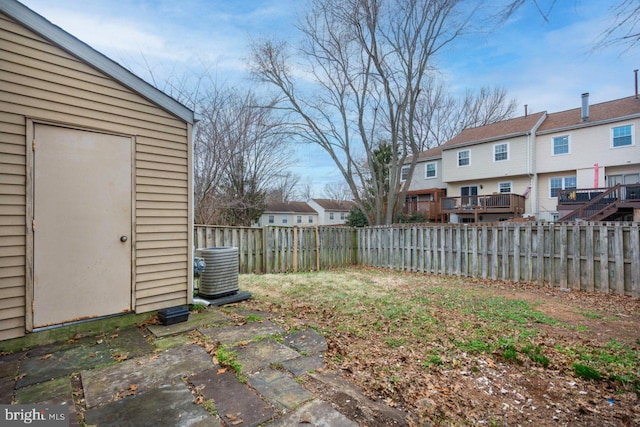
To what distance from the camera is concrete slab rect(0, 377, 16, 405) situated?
2146mm

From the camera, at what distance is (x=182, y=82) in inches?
387

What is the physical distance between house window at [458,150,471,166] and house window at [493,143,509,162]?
1474mm

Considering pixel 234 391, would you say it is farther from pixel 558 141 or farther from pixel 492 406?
pixel 558 141

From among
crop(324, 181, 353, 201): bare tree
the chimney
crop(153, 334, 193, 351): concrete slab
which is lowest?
crop(153, 334, 193, 351): concrete slab

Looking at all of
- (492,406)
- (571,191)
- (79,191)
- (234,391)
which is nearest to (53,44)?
(79,191)

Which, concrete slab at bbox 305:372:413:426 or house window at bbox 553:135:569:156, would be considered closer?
concrete slab at bbox 305:372:413:426

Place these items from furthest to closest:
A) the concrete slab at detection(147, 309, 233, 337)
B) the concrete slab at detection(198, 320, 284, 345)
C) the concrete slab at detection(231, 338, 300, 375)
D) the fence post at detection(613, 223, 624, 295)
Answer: the fence post at detection(613, 223, 624, 295) → the concrete slab at detection(147, 309, 233, 337) → the concrete slab at detection(198, 320, 284, 345) → the concrete slab at detection(231, 338, 300, 375)

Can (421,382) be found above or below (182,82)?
below

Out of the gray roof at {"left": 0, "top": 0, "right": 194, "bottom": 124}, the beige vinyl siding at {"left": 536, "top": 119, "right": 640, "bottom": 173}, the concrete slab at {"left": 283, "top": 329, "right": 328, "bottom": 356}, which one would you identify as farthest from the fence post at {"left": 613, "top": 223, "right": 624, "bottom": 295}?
the beige vinyl siding at {"left": 536, "top": 119, "right": 640, "bottom": 173}

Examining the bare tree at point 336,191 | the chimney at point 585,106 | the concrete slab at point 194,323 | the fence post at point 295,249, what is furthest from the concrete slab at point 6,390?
the bare tree at point 336,191

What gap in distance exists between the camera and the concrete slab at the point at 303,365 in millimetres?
2623

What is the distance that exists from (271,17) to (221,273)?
10.6 meters

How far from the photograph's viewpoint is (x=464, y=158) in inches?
778

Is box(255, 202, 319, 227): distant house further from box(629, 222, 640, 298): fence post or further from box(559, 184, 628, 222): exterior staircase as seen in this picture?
box(629, 222, 640, 298): fence post
